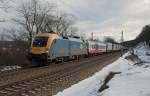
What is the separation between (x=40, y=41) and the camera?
32.0 m

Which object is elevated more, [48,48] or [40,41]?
[40,41]

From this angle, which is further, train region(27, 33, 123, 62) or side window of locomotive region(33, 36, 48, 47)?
side window of locomotive region(33, 36, 48, 47)

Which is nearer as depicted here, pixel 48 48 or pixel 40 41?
pixel 48 48

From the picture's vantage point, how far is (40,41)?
32.0 metres

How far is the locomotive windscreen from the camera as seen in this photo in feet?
103

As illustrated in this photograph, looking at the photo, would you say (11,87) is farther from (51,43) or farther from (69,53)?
(69,53)

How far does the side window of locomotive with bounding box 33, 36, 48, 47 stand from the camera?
31.4 m

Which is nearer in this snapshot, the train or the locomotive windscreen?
the train

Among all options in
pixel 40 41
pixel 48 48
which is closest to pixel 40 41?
pixel 40 41

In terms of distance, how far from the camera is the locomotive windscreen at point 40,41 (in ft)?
103

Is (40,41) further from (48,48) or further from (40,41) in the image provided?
(48,48)

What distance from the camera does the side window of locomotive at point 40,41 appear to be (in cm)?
3145

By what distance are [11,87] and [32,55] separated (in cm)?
1548

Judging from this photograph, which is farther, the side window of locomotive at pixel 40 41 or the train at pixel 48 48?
the side window of locomotive at pixel 40 41
